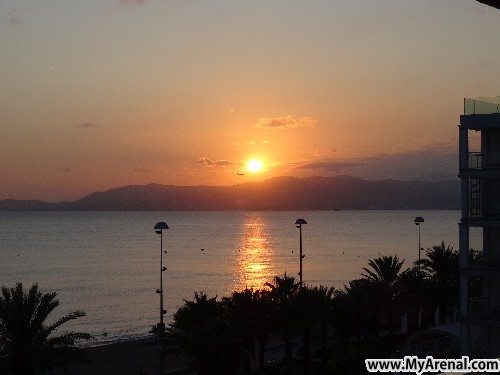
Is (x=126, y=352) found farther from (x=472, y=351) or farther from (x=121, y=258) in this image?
(x=121, y=258)

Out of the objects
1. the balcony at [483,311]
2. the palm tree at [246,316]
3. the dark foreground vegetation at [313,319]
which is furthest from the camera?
A: the palm tree at [246,316]

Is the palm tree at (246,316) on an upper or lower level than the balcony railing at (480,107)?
lower

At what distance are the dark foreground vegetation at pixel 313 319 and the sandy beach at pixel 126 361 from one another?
869 centimetres

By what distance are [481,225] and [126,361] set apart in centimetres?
3814

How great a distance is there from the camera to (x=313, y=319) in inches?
1829

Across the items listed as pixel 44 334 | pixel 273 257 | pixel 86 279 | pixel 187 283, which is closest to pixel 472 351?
pixel 44 334

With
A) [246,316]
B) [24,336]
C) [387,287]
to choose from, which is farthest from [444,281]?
[24,336]

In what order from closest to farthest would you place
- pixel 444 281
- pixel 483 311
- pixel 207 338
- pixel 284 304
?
pixel 483 311 < pixel 207 338 < pixel 284 304 < pixel 444 281

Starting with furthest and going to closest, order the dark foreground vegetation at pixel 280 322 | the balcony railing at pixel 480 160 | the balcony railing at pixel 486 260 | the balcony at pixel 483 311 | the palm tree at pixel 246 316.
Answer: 1. the palm tree at pixel 246 316
2. the balcony railing at pixel 480 160
3. the balcony railing at pixel 486 260
4. the balcony at pixel 483 311
5. the dark foreground vegetation at pixel 280 322

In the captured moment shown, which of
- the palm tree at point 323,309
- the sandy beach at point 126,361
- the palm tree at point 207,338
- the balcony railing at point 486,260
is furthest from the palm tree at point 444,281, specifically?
the palm tree at point 207,338

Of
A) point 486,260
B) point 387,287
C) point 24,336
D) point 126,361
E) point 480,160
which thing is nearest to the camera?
point 24,336

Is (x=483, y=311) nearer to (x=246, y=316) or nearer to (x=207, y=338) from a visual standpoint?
(x=207, y=338)

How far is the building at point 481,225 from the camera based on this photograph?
35375mm

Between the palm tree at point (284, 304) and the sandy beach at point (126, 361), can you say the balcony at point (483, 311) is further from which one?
the sandy beach at point (126, 361)
